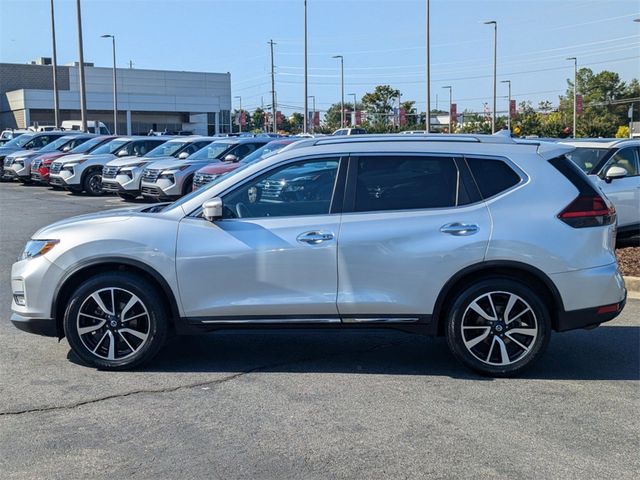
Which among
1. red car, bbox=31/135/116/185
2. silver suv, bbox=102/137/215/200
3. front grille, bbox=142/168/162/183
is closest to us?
front grille, bbox=142/168/162/183

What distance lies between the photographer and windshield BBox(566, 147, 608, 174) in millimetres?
12086

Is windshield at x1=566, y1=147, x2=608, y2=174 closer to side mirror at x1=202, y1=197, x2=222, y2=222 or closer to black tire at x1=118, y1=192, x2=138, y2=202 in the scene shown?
side mirror at x1=202, y1=197, x2=222, y2=222

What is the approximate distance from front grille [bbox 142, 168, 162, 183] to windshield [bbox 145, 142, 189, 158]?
5.92 ft

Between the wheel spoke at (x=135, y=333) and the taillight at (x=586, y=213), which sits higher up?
the taillight at (x=586, y=213)

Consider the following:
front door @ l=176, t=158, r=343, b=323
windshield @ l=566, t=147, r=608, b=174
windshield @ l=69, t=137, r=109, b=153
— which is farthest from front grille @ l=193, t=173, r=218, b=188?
front door @ l=176, t=158, r=343, b=323

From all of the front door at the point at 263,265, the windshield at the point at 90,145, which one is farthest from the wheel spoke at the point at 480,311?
the windshield at the point at 90,145

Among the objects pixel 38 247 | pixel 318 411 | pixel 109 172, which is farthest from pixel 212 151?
pixel 318 411

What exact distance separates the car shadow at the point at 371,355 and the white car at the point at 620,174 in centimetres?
477

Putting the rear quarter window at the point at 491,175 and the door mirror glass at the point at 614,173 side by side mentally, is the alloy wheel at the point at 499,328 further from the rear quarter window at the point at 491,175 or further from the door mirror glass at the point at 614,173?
the door mirror glass at the point at 614,173

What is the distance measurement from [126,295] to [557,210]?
3283 mm

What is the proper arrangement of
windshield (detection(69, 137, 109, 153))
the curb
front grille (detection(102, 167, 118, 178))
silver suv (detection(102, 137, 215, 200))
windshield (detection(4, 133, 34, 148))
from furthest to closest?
windshield (detection(4, 133, 34, 148)), windshield (detection(69, 137, 109, 153)), front grille (detection(102, 167, 118, 178)), silver suv (detection(102, 137, 215, 200)), the curb

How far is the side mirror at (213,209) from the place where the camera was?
574 cm

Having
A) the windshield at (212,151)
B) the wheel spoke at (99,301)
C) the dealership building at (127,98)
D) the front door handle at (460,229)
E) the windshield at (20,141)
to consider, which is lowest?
the wheel spoke at (99,301)

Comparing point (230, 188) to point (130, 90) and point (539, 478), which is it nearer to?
point (539, 478)
